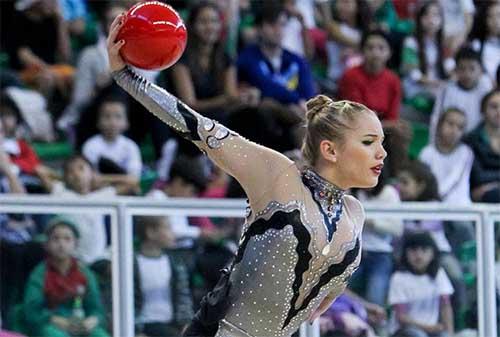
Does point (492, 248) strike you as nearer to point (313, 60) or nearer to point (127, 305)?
point (127, 305)

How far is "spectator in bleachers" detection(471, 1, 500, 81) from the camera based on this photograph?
433 inches

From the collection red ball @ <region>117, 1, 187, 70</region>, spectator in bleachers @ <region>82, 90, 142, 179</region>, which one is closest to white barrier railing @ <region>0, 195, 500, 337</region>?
spectator in bleachers @ <region>82, 90, 142, 179</region>

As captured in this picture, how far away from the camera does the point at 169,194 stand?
29.8 feet

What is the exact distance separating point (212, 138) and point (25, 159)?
5011mm

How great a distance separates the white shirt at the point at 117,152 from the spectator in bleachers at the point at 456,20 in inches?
116

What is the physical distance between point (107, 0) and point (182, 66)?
5.15ft

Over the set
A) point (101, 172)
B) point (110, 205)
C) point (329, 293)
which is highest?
point (329, 293)

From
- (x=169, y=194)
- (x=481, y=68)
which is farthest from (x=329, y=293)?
(x=481, y=68)

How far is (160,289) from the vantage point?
766cm

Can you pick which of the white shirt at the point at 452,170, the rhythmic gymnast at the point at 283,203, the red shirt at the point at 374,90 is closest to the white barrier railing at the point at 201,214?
the white shirt at the point at 452,170

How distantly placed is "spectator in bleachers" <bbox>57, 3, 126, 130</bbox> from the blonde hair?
17.6ft

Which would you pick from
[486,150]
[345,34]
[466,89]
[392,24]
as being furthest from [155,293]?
[392,24]

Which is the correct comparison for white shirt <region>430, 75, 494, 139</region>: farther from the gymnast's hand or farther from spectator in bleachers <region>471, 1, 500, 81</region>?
the gymnast's hand

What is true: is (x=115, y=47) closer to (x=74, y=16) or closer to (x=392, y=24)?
(x=74, y=16)
